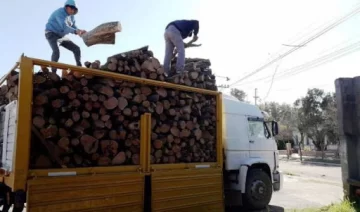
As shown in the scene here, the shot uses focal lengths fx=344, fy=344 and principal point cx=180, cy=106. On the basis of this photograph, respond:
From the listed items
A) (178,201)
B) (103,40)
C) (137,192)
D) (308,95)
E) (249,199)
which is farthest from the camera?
(308,95)

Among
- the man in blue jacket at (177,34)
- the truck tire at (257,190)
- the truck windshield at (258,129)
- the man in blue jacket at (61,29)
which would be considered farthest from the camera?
the truck windshield at (258,129)

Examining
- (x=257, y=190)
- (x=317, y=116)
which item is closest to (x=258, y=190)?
(x=257, y=190)

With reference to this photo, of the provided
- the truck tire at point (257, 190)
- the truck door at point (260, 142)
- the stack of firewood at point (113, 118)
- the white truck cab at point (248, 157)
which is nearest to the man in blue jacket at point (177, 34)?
the stack of firewood at point (113, 118)

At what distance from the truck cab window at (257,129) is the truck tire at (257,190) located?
886mm

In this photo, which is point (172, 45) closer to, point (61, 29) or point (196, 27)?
point (196, 27)

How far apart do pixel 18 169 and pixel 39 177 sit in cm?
28

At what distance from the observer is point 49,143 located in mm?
4602

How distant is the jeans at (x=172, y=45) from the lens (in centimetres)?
703

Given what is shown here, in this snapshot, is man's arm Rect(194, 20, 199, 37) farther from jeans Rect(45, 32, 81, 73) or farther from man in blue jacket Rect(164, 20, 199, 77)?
jeans Rect(45, 32, 81, 73)

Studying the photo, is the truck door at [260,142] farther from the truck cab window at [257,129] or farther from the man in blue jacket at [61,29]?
the man in blue jacket at [61,29]

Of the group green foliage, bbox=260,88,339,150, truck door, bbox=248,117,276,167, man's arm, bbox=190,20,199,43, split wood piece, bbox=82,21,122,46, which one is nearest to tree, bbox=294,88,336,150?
green foliage, bbox=260,88,339,150

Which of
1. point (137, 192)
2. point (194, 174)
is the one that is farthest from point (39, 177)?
point (194, 174)

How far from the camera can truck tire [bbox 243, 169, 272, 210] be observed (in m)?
7.82

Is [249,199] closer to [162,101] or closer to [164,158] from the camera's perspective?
[164,158]
